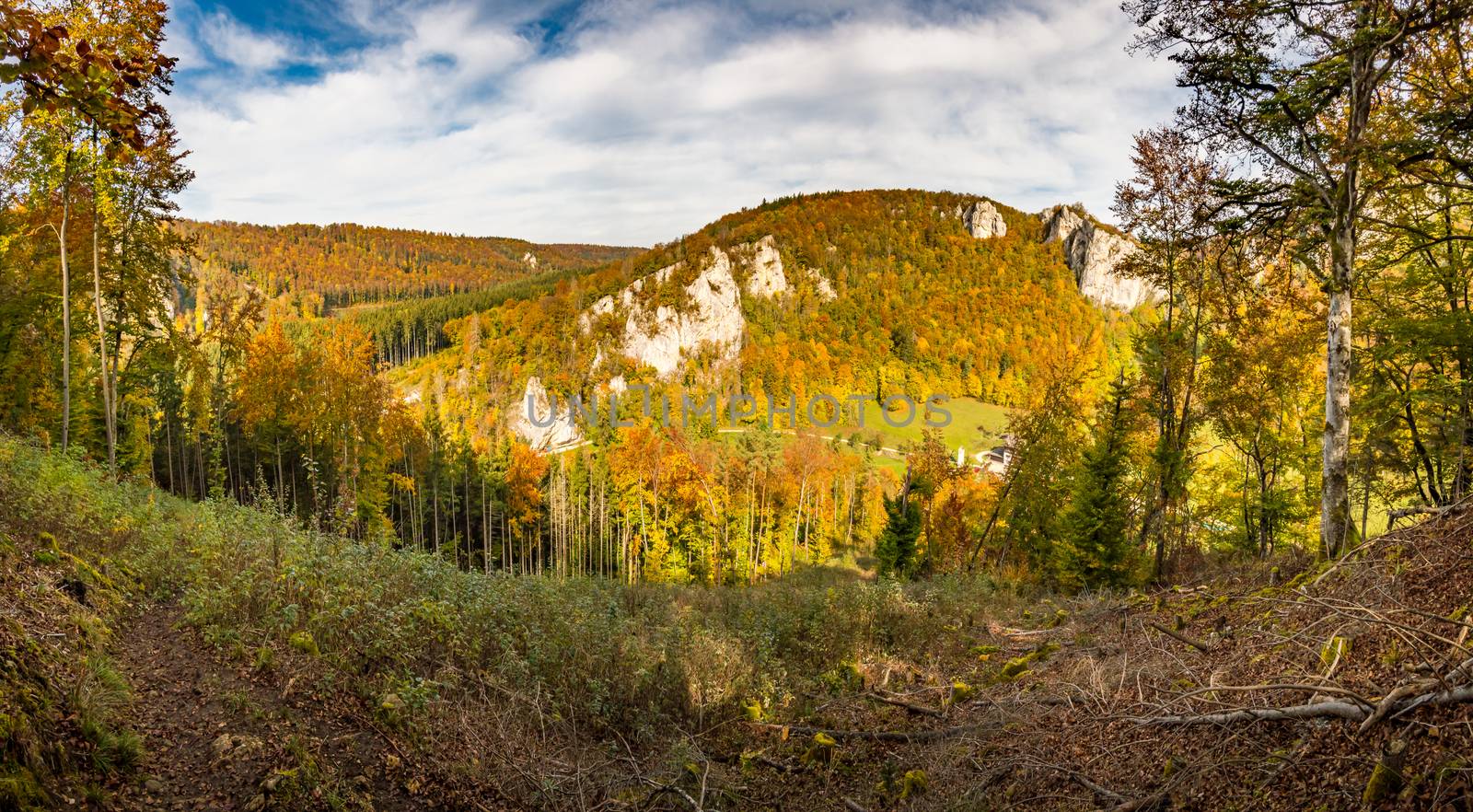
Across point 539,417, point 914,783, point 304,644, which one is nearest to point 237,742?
point 304,644

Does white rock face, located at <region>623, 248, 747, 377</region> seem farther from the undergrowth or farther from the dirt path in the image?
the dirt path

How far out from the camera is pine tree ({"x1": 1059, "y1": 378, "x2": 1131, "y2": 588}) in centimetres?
1695

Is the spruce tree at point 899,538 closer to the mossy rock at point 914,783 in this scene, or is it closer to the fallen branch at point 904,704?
the fallen branch at point 904,704

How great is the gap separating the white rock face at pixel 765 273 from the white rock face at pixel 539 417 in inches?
2066

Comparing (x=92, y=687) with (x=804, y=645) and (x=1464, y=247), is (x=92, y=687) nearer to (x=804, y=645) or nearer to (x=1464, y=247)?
(x=804, y=645)

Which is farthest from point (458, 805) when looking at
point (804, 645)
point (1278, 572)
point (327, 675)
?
point (1278, 572)

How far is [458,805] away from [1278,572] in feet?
33.9

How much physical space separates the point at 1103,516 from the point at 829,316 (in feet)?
388

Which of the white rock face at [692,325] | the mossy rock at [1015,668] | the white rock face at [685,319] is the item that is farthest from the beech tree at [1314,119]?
the white rock face at [692,325]

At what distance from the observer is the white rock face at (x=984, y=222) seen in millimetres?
172750

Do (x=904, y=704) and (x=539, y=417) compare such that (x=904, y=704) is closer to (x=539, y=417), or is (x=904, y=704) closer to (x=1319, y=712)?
(x=1319, y=712)

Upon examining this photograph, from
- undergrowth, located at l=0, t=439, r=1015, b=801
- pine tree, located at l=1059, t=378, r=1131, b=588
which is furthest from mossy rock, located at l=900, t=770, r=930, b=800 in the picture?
pine tree, located at l=1059, t=378, r=1131, b=588

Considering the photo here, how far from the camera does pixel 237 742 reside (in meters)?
4.70

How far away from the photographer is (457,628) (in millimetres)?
7902
